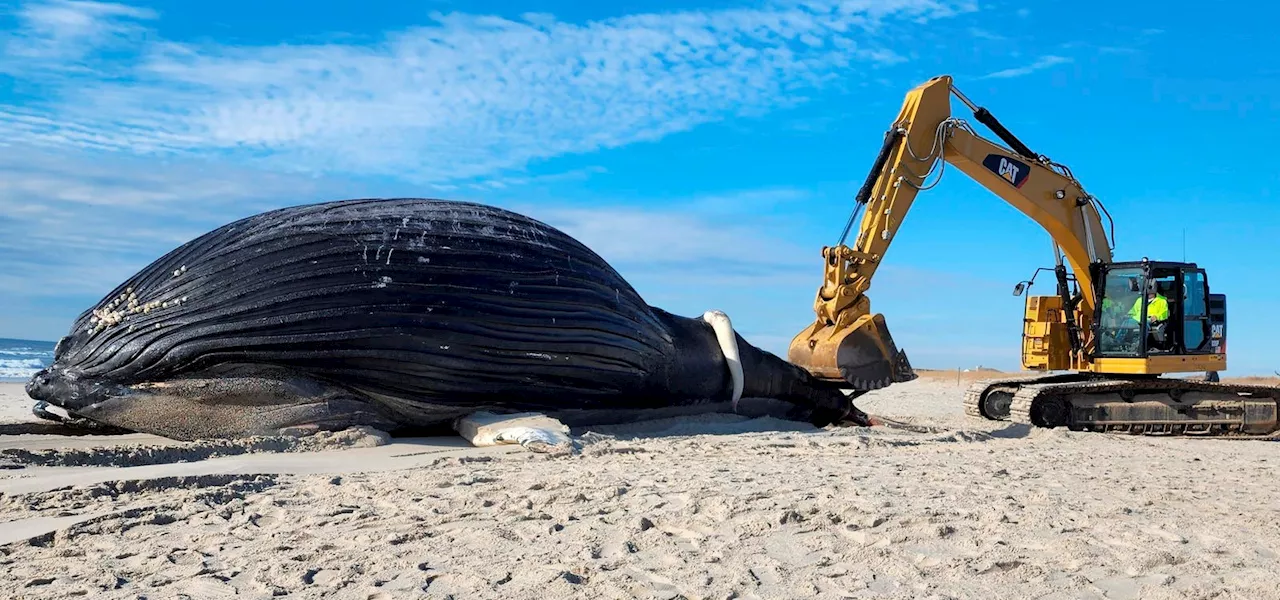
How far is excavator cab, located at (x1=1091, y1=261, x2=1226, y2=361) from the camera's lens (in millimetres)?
12461

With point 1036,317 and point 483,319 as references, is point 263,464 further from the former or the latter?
point 1036,317

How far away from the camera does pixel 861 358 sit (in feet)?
34.1

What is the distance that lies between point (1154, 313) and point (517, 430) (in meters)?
8.74

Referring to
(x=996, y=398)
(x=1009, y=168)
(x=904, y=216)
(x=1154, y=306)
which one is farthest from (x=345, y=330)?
(x=1154, y=306)

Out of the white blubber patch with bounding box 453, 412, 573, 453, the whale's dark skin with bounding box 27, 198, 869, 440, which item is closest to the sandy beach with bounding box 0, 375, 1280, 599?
the white blubber patch with bounding box 453, 412, 573, 453

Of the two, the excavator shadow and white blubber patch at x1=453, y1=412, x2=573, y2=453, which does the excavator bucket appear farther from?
white blubber patch at x1=453, y1=412, x2=573, y2=453

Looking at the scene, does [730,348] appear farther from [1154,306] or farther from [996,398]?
[1154,306]

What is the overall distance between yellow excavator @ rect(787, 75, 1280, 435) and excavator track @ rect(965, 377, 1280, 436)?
1 cm

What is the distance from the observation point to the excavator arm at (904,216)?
34.4ft

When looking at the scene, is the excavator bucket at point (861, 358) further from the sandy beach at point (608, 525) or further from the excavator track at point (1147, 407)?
the sandy beach at point (608, 525)

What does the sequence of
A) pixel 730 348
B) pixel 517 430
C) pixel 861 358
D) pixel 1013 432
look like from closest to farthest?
pixel 517 430 < pixel 730 348 < pixel 861 358 < pixel 1013 432

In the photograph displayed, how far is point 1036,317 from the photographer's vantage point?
45.3 ft

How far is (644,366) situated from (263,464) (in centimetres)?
345

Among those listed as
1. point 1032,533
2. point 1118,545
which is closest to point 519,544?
point 1032,533
